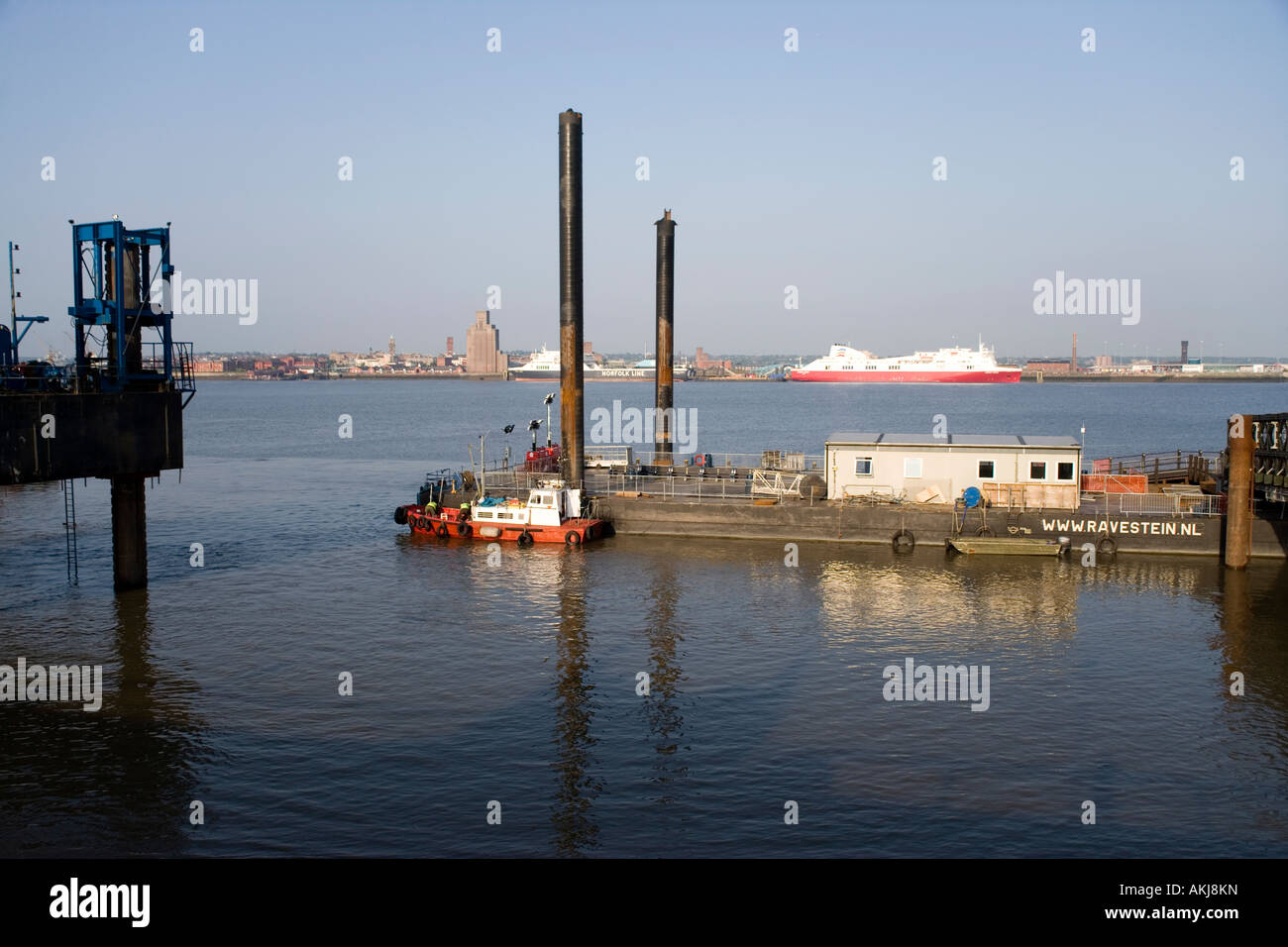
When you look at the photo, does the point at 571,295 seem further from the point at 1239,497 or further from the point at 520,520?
the point at 1239,497

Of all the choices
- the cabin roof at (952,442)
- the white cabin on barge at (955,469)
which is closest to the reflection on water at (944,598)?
the white cabin on barge at (955,469)

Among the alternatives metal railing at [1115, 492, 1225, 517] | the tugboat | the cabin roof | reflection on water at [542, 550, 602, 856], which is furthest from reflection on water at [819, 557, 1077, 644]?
the tugboat

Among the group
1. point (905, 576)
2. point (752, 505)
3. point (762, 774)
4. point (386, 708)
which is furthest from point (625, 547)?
point (762, 774)

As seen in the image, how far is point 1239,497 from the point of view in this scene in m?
41.7

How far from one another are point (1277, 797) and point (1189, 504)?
28788 millimetres

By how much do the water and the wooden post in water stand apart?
1235 millimetres

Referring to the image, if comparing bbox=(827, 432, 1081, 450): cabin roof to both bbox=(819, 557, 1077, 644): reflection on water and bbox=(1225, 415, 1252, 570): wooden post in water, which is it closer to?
bbox=(819, 557, 1077, 644): reflection on water

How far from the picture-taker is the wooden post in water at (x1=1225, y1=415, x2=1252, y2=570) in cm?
4080

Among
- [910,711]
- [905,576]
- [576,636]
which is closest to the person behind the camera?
[910,711]

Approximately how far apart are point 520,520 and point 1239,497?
31.0 m
